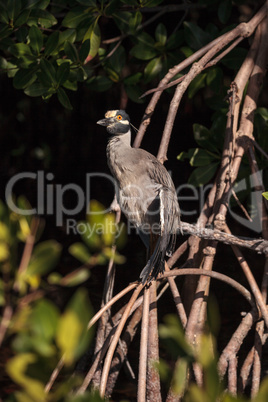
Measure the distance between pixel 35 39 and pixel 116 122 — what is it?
38cm

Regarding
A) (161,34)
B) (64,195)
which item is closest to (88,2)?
(161,34)

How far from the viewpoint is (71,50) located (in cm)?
158

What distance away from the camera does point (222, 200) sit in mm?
1441

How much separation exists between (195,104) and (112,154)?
2.08 meters

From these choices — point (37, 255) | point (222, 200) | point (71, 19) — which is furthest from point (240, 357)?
point (37, 255)

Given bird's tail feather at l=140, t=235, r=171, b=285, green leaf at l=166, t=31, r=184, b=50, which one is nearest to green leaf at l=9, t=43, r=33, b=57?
green leaf at l=166, t=31, r=184, b=50

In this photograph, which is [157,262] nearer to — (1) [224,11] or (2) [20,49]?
(2) [20,49]

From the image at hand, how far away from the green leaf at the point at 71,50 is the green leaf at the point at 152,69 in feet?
1.05

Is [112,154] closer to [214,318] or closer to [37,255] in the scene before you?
[214,318]

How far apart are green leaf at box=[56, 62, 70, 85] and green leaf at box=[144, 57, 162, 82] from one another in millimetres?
373

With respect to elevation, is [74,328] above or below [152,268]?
below

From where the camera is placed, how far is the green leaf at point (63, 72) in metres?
1.54

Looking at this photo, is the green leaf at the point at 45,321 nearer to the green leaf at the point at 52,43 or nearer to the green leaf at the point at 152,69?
the green leaf at the point at 52,43

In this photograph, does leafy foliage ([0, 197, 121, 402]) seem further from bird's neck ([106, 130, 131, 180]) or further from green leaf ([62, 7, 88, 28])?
green leaf ([62, 7, 88, 28])
